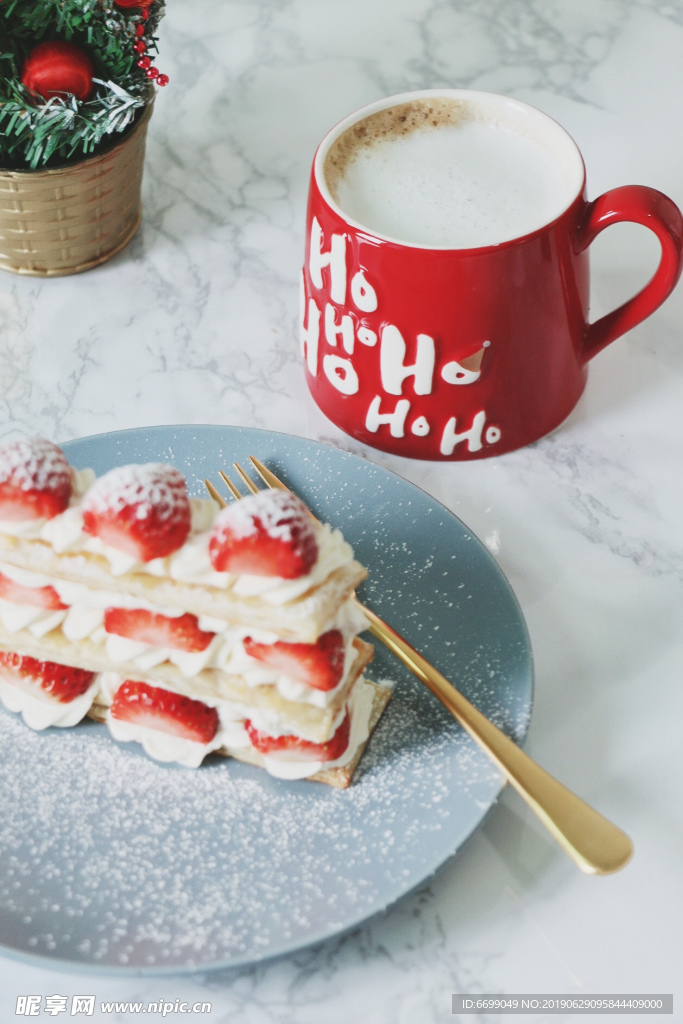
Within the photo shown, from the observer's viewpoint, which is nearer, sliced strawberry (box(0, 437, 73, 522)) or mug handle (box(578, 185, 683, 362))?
sliced strawberry (box(0, 437, 73, 522))

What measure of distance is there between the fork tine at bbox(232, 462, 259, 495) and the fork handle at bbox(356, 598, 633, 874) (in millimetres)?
290

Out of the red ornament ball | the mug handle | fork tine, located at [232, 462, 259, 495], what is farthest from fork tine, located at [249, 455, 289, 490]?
the red ornament ball

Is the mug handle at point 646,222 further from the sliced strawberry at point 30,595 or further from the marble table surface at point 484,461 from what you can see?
the sliced strawberry at point 30,595

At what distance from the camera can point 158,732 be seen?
950mm

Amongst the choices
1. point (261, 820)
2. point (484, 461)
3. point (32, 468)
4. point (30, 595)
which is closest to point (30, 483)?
point (32, 468)

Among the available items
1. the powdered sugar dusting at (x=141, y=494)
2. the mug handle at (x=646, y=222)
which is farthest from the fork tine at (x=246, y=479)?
the mug handle at (x=646, y=222)

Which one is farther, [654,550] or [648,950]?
[654,550]

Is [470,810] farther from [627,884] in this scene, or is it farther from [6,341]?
[6,341]

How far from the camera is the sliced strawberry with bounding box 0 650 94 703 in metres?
0.96

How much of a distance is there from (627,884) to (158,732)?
→ 422mm

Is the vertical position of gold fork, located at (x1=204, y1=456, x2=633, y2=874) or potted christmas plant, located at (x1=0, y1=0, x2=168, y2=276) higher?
potted christmas plant, located at (x1=0, y1=0, x2=168, y2=276)

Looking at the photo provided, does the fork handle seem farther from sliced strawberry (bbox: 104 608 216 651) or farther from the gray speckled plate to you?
sliced strawberry (bbox: 104 608 216 651)

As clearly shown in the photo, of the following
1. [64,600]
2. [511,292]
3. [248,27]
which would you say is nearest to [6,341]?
[64,600]

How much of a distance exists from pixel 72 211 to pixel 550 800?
0.96 meters
